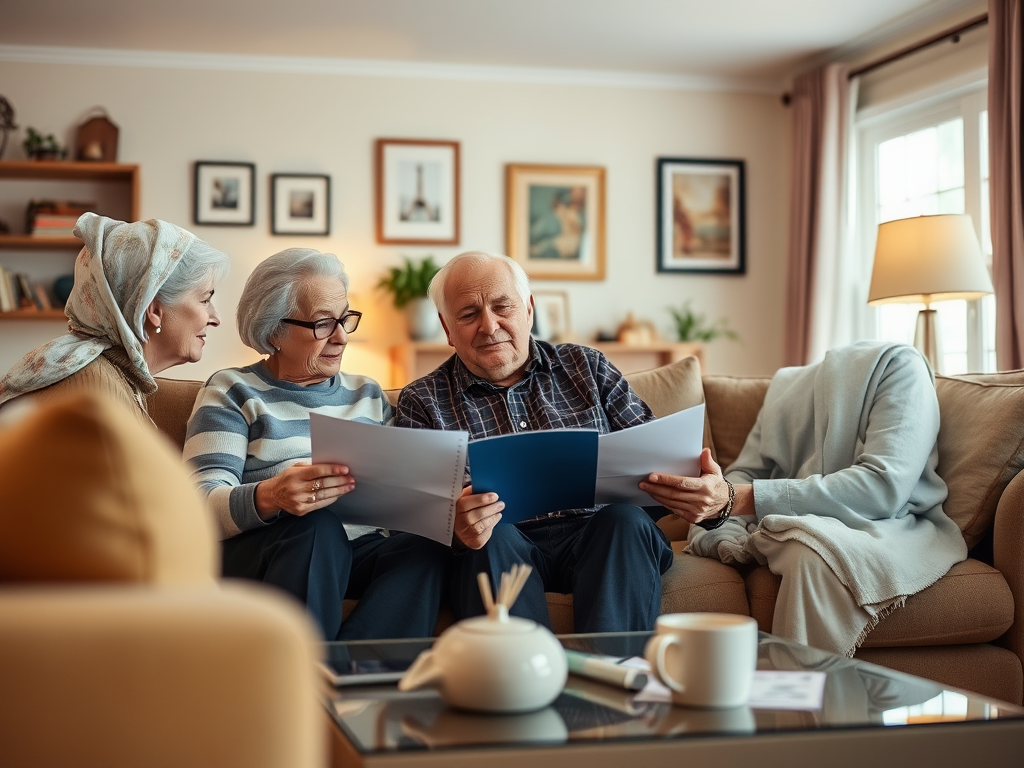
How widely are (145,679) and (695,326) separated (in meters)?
5.31

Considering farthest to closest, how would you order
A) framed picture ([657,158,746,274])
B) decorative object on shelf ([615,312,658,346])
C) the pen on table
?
framed picture ([657,158,746,274]) < decorative object on shelf ([615,312,658,346]) < the pen on table

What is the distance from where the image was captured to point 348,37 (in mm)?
5152

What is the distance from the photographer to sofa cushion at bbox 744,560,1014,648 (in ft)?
7.14

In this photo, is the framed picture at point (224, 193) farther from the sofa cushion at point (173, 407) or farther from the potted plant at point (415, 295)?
the sofa cushion at point (173, 407)

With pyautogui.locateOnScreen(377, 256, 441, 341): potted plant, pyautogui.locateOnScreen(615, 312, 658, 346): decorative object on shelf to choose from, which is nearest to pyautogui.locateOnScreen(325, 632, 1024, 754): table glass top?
pyautogui.locateOnScreen(377, 256, 441, 341): potted plant

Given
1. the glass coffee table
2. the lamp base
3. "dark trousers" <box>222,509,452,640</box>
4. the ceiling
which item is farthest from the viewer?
the ceiling

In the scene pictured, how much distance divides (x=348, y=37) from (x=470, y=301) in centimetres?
320

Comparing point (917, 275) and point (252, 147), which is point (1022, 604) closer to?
point (917, 275)

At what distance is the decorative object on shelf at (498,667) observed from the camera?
3.63ft

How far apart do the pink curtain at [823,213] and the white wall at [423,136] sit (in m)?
0.41

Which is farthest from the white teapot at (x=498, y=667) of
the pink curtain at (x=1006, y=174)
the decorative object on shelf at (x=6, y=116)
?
the decorative object on shelf at (x=6, y=116)

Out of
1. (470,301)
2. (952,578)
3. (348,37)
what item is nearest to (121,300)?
(470,301)

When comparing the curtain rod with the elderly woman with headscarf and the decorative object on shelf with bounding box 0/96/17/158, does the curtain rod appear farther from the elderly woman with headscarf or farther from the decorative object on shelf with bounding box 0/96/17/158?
the decorative object on shelf with bounding box 0/96/17/158

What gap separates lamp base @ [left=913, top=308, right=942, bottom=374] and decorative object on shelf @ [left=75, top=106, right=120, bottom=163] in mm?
3854
